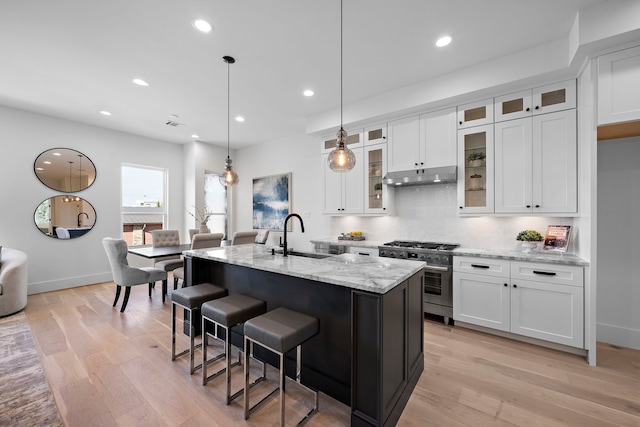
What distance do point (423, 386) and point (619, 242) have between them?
2569mm

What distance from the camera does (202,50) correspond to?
8.93 feet

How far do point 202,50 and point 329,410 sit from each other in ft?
11.2

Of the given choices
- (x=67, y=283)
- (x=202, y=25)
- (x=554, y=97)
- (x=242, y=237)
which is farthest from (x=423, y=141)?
(x=67, y=283)

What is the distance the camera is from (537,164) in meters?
2.84

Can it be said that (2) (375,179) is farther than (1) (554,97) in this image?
Yes

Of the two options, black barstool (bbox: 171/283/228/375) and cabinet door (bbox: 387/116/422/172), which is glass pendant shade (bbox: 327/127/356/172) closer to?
black barstool (bbox: 171/283/228/375)

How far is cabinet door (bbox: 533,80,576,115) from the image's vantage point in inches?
106

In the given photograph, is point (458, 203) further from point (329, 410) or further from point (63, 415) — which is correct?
point (63, 415)

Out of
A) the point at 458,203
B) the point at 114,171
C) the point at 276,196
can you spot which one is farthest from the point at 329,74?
the point at 114,171

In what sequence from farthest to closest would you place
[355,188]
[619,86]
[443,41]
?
[355,188] → [443,41] → [619,86]

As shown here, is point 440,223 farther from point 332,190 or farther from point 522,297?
point 332,190

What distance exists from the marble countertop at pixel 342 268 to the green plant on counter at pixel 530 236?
1826 mm

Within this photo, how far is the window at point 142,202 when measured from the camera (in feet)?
18.0

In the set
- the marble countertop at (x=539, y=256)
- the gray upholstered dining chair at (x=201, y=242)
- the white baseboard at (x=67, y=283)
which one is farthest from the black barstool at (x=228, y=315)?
the white baseboard at (x=67, y=283)
